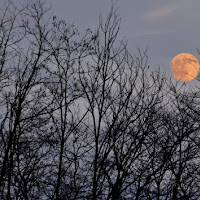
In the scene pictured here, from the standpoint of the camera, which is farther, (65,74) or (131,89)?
(65,74)

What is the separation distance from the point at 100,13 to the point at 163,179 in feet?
37.1

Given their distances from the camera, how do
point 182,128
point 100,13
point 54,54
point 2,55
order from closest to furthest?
point 100,13
point 2,55
point 54,54
point 182,128

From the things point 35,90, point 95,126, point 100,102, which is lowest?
point 95,126

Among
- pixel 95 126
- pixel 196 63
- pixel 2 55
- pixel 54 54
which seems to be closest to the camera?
pixel 95 126

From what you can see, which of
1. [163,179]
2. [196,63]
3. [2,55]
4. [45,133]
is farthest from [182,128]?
[2,55]

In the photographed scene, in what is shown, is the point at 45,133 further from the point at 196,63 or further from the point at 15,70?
the point at 196,63

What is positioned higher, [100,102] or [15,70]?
[15,70]

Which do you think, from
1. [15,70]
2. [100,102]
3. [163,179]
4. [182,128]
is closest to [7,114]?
[15,70]

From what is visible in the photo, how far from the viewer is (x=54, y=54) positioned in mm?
10367

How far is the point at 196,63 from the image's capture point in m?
11.3

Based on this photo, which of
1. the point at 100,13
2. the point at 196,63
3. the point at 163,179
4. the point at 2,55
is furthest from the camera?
the point at 163,179

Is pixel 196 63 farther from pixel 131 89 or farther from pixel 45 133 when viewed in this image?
pixel 45 133

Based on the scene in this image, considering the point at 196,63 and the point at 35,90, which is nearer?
the point at 35,90

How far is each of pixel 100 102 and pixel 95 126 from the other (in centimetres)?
72
